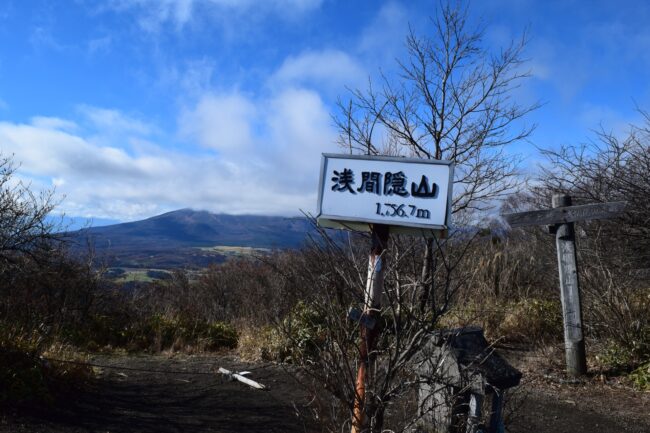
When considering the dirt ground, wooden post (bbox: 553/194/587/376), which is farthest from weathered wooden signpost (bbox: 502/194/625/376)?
the dirt ground

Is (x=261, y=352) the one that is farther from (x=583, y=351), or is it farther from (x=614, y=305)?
(x=614, y=305)

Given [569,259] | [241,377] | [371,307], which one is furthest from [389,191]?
[569,259]

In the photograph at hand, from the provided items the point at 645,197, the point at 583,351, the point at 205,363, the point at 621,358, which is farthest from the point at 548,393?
the point at 205,363

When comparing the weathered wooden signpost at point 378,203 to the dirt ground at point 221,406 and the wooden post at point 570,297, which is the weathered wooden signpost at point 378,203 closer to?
the dirt ground at point 221,406

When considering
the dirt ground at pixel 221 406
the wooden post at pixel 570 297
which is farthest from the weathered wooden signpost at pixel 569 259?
the dirt ground at pixel 221 406

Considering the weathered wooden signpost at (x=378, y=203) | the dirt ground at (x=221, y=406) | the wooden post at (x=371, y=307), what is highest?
the weathered wooden signpost at (x=378, y=203)

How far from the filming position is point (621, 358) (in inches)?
271

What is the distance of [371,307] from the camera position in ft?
9.16

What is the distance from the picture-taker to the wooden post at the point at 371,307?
2746mm

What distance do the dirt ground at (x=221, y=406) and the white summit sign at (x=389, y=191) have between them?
2.15 m

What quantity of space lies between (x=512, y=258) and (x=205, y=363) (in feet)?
24.7

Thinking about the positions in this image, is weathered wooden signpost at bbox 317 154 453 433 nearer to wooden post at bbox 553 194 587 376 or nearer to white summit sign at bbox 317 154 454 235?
white summit sign at bbox 317 154 454 235

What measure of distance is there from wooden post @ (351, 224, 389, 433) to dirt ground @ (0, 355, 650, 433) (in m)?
1.76

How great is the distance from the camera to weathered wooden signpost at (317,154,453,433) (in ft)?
8.72
